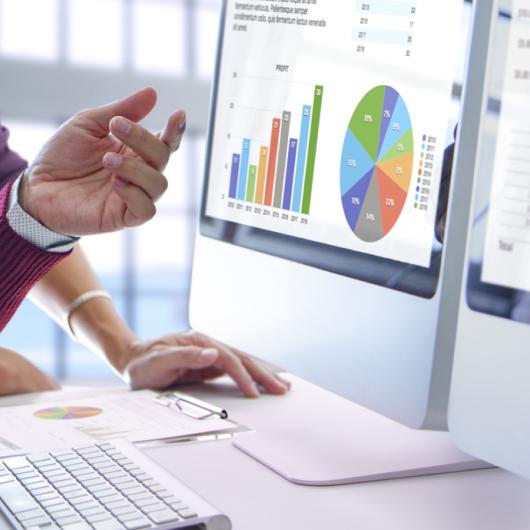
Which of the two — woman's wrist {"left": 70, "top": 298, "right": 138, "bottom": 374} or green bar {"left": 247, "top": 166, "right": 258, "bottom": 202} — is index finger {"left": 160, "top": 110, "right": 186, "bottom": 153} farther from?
woman's wrist {"left": 70, "top": 298, "right": 138, "bottom": 374}

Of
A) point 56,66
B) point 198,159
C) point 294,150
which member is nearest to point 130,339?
point 294,150

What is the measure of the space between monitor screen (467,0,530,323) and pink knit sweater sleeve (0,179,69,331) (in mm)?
535

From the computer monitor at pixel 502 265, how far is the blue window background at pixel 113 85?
141 inches

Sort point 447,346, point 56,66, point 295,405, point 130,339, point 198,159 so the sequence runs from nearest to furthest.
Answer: point 447,346 → point 295,405 → point 130,339 → point 56,66 → point 198,159

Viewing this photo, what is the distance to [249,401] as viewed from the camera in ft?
3.37

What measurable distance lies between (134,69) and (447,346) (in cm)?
388

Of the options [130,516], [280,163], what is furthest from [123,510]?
[280,163]

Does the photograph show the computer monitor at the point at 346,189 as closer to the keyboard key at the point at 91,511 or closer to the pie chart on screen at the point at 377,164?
the pie chart on screen at the point at 377,164

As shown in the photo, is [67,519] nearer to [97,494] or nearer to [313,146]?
[97,494]

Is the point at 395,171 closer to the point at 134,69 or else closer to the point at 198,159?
the point at 134,69

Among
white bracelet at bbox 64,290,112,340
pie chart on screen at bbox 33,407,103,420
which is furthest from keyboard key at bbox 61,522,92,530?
white bracelet at bbox 64,290,112,340

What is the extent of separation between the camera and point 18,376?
1049mm

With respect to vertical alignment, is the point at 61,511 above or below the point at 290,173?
below

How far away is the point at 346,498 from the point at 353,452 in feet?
0.37
